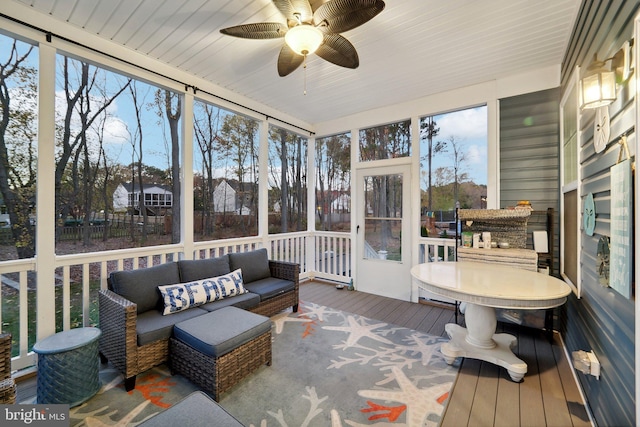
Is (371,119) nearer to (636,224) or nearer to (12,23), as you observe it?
(636,224)

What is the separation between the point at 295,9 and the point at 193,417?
2.49 meters

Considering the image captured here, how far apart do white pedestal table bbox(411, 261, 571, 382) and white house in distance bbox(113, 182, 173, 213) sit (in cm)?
297

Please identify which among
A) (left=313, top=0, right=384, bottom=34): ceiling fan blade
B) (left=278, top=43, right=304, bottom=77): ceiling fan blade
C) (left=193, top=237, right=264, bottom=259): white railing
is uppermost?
(left=278, top=43, right=304, bottom=77): ceiling fan blade

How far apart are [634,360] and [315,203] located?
14.4 ft

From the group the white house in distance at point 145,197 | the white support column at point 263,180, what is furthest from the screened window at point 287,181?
the white house in distance at point 145,197

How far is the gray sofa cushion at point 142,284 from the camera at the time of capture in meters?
2.32

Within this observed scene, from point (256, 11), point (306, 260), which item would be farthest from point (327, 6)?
point (306, 260)

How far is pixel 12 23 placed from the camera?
2.09m

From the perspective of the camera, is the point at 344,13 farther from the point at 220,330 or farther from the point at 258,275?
the point at 258,275

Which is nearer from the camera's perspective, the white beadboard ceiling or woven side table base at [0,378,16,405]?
woven side table base at [0,378,16,405]

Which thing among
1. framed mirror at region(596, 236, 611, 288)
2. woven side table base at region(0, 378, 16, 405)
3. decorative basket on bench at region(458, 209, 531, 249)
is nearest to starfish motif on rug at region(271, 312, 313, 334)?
woven side table base at region(0, 378, 16, 405)

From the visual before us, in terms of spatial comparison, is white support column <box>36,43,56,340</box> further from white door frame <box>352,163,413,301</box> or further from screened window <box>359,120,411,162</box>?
screened window <box>359,120,411,162</box>

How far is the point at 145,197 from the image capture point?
10.2 ft

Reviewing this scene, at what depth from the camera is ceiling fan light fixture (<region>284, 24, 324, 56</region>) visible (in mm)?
1922
